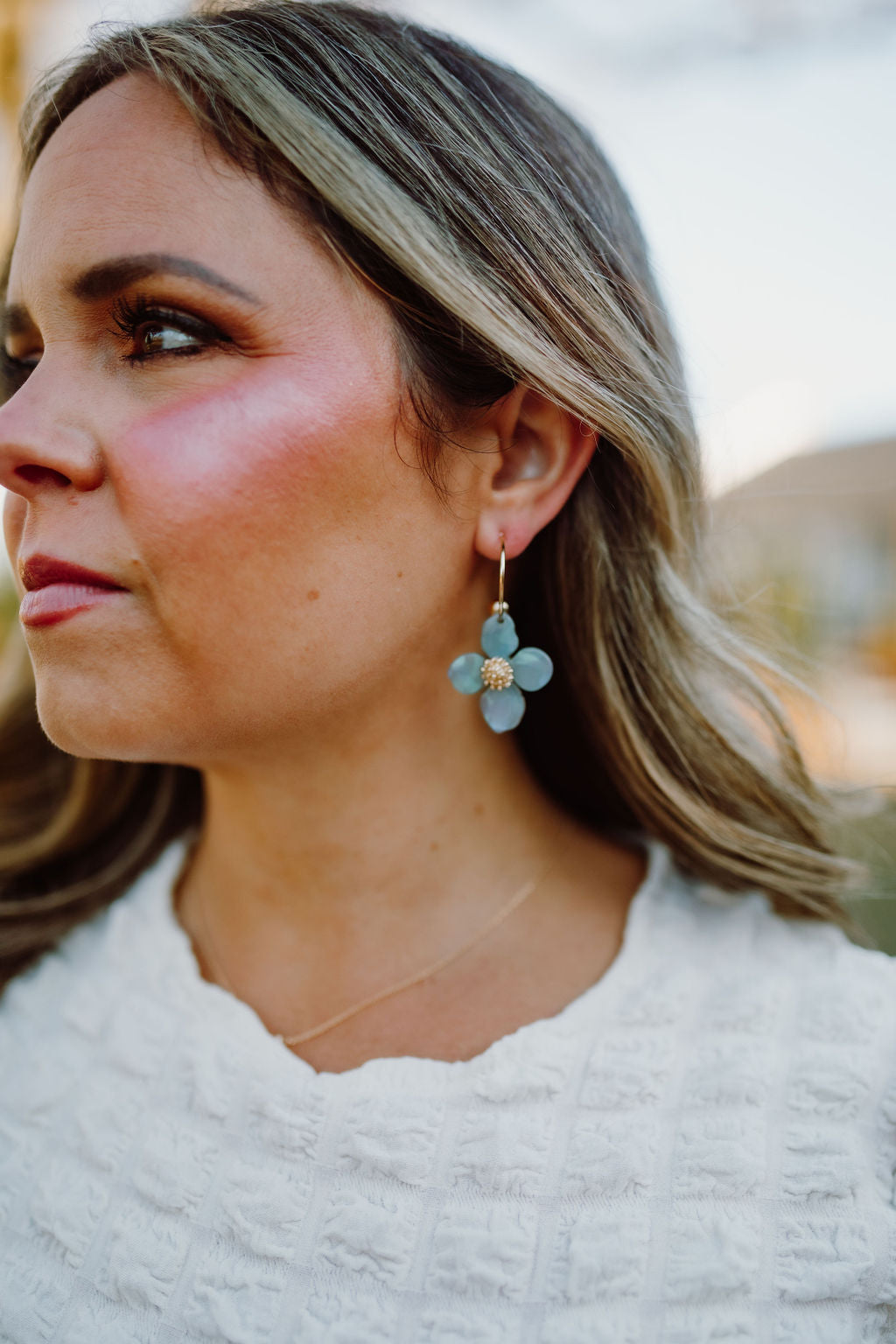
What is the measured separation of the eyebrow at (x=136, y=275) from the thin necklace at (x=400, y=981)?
108cm

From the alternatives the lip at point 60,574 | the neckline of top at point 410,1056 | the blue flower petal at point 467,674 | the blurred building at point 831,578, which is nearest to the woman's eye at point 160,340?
the lip at point 60,574

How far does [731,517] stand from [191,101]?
129cm

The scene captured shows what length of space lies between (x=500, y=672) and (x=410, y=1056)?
0.63 m

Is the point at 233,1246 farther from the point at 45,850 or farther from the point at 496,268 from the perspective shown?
the point at 496,268

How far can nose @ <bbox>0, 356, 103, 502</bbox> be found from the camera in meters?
1.33

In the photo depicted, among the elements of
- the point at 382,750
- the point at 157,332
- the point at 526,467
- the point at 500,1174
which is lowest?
the point at 500,1174

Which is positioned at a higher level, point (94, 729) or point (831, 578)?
point (94, 729)

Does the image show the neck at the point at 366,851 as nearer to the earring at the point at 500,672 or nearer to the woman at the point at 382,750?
the woman at the point at 382,750

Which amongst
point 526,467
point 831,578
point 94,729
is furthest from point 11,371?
point 831,578

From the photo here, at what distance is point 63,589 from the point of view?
1.38m

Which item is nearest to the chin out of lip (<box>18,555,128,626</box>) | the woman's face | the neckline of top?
the woman's face

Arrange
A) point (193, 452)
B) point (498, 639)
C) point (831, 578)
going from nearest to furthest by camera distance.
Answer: point (193, 452), point (498, 639), point (831, 578)

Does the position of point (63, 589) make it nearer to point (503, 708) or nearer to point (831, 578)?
point (503, 708)

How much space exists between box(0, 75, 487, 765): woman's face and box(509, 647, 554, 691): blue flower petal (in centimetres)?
Result: 27
